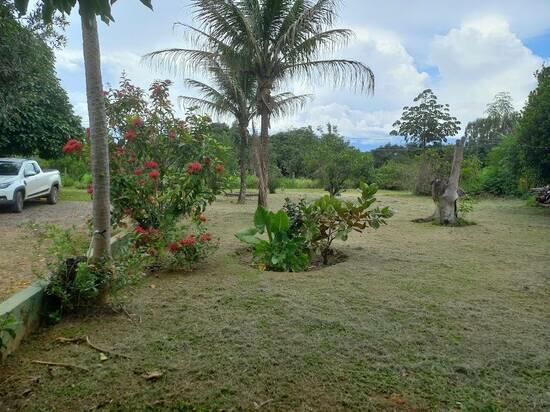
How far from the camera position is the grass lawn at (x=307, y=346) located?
98.9 inches

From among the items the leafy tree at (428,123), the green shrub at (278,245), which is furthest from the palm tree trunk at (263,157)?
the leafy tree at (428,123)

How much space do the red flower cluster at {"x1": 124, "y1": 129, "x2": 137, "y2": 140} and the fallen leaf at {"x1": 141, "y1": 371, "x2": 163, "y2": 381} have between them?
378 centimetres

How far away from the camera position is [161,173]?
236 inches

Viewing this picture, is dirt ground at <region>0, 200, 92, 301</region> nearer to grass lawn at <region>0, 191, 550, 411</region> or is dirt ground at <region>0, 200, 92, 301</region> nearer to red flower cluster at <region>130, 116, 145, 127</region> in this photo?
grass lawn at <region>0, 191, 550, 411</region>

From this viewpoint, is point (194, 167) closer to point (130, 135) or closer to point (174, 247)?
point (174, 247)

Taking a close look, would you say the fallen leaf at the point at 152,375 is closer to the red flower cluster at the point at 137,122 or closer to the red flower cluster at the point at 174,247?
the red flower cluster at the point at 174,247

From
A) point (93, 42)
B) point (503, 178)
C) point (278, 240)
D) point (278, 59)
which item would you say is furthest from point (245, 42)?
point (503, 178)

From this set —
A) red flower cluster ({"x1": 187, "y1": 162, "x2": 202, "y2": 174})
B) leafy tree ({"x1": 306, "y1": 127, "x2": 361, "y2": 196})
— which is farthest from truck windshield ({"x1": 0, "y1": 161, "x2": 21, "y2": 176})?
leafy tree ({"x1": 306, "y1": 127, "x2": 361, "y2": 196})

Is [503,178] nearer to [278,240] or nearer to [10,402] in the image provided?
[278,240]

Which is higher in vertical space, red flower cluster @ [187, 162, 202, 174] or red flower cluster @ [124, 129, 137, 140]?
red flower cluster @ [124, 129, 137, 140]

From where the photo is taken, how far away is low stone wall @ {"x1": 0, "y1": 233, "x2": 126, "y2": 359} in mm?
3013

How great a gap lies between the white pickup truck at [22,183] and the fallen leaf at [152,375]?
10.7 metres

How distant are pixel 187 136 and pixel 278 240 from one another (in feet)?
6.18

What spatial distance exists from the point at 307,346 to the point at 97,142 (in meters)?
2.30
